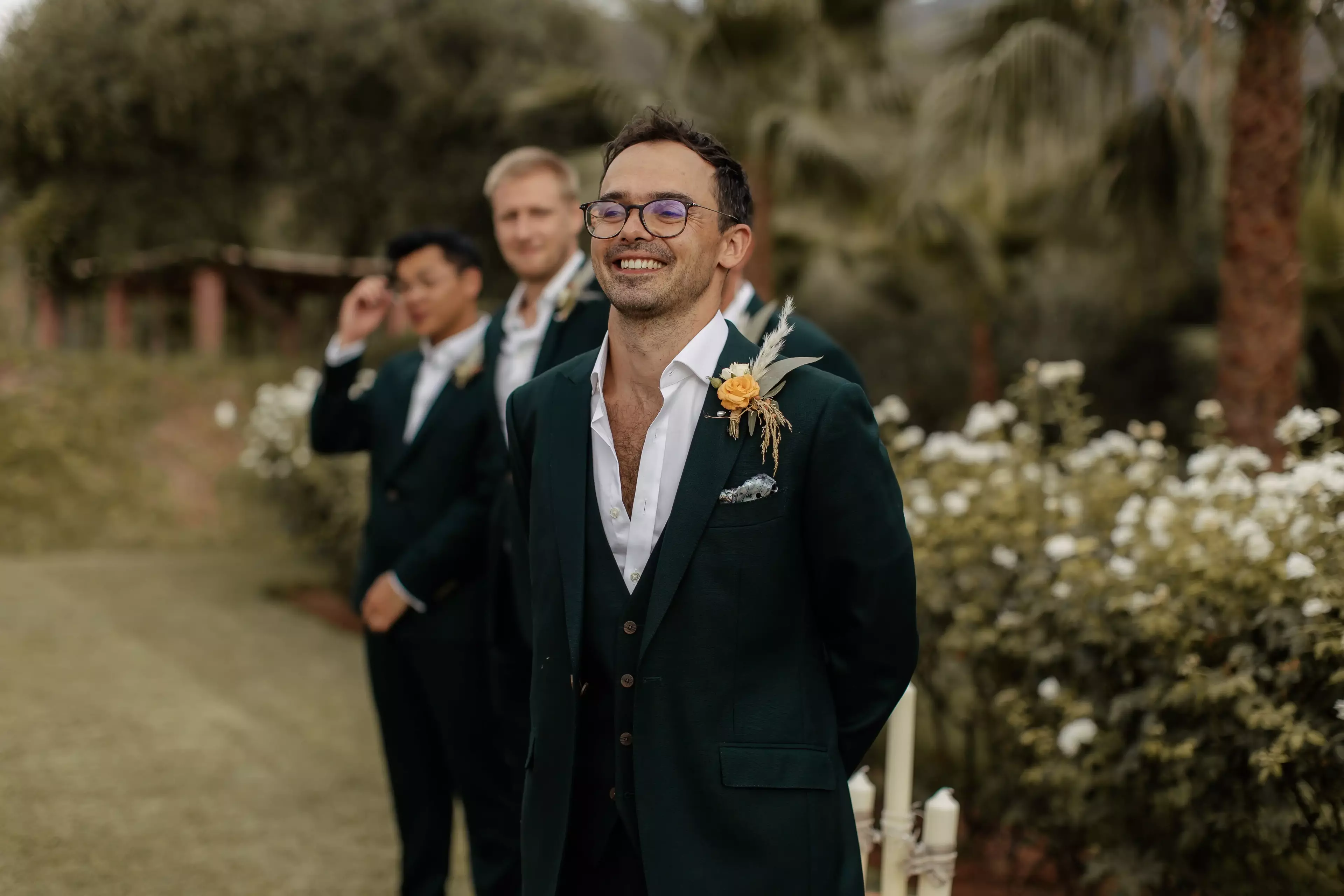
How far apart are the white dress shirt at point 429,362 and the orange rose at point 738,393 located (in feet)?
6.36

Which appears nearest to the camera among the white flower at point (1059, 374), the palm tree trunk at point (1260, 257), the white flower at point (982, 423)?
the white flower at point (1059, 374)

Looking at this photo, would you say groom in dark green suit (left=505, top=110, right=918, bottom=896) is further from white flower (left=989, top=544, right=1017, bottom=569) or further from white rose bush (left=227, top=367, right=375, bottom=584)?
white rose bush (left=227, top=367, right=375, bottom=584)

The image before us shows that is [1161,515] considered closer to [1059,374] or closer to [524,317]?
[1059,374]

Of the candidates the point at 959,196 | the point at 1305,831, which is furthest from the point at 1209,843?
the point at 959,196

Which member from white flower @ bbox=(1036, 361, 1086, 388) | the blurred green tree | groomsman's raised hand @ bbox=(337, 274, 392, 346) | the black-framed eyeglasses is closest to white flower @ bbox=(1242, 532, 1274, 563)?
white flower @ bbox=(1036, 361, 1086, 388)

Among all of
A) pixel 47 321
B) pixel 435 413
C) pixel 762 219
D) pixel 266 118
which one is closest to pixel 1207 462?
pixel 435 413

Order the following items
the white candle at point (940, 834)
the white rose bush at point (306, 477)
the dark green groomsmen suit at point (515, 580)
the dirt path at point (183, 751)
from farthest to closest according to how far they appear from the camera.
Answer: the white rose bush at point (306, 477)
the dirt path at point (183, 751)
the dark green groomsmen suit at point (515, 580)
the white candle at point (940, 834)

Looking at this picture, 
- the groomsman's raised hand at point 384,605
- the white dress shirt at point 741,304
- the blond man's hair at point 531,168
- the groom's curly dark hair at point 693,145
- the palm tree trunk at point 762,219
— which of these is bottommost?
the groomsman's raised hand at point 384,605

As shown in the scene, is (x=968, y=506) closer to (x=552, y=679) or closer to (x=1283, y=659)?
(x=1283, y=659)

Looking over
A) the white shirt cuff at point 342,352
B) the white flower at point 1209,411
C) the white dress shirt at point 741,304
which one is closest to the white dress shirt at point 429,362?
the white shirt cuff at point 342,352

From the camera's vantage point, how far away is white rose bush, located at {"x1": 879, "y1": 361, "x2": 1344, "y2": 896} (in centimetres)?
315

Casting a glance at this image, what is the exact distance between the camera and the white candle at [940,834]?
2889 millimetres

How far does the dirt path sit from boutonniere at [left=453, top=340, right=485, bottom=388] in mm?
1899

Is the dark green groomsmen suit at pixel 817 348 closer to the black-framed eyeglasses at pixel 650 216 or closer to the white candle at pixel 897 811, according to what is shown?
the white candle at pixel 897 811
